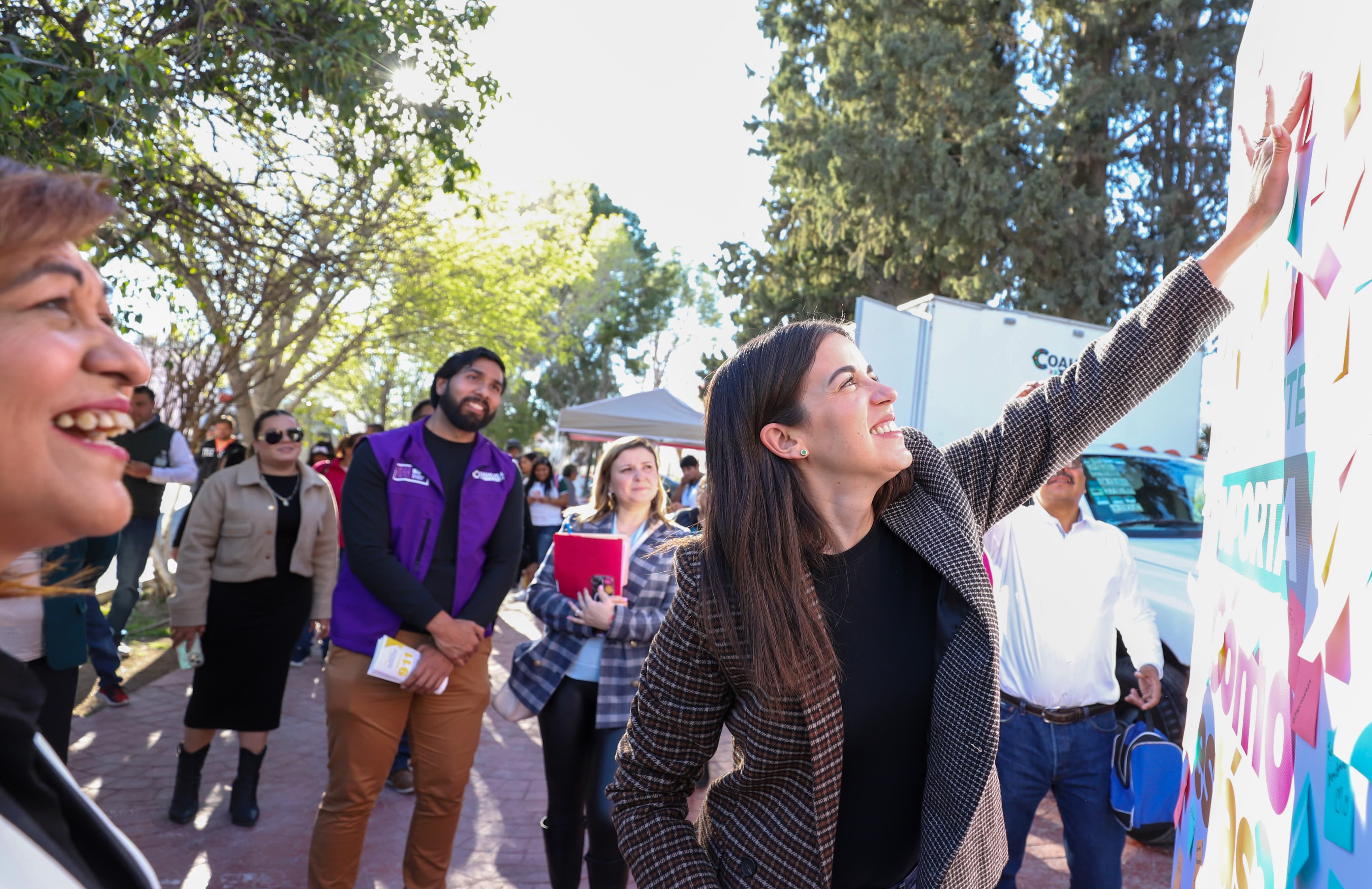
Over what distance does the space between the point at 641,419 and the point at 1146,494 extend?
7.17 m

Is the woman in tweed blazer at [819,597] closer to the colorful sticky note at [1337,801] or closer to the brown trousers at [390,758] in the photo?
the colorful sticky note at [1337,801]

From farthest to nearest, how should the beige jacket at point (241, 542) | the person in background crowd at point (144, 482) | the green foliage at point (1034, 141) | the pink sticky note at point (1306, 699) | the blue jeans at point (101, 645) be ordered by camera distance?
the green foliage at point (1034, 141) → the person in background crowd at point (144, 482) → the beige jacket at point (241, 542) → the blue jeans at point (101, 645) → the pink sticky note at point (1306, 699)

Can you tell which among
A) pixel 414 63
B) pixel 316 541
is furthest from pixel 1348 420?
pixel 414 63

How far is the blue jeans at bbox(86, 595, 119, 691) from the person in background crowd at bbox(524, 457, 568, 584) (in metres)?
5.96

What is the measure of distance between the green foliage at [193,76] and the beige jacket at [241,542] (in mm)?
1612

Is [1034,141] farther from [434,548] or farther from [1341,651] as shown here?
[1341,651]

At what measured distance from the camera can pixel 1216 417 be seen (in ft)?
7.65

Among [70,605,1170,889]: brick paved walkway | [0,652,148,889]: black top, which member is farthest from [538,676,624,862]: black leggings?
[0,652,148,889]: black top

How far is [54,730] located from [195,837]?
1.35 m

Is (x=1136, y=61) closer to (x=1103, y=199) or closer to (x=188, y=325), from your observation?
(x=1103, y=199)

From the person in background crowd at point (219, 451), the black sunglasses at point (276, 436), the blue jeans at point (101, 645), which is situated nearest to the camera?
the blue jeans at point (101, 645)

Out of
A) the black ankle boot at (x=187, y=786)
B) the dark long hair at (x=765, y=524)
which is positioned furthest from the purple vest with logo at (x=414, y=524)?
the dark long hair at (x=765, y=524)

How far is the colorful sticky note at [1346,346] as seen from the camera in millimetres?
1221

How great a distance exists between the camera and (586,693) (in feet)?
13.4
